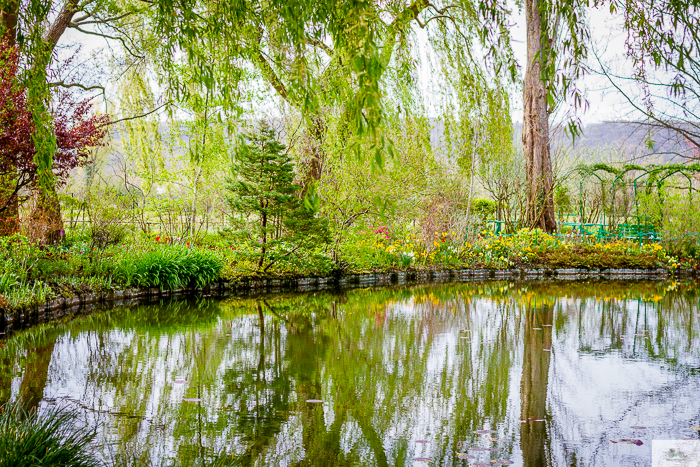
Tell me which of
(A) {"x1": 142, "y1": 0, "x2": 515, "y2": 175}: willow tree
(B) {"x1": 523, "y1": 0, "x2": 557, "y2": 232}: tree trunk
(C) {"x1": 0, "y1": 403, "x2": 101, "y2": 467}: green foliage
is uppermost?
(B) {"x1": 523, "y1": 0, "x2": 557, "y2": 232}: tree trunk

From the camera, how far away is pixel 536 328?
6.85 metres

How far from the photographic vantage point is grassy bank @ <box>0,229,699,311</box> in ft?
25.7

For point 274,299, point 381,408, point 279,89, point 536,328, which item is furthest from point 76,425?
point 279,89

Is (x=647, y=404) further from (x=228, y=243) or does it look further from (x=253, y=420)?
(x=228, y=243)

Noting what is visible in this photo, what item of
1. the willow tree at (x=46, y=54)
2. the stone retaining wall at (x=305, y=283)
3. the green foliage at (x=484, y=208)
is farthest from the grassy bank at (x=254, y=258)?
the green foliage at (x=484, y=208)

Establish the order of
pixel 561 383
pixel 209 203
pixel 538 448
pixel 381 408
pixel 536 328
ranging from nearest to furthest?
pixel 538 448
pixel 381 408
pixel 561 383
pixel 536 328
pixel 209 203

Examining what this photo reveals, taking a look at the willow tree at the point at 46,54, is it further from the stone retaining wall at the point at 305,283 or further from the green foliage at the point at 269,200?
the green foliage at the point at 269,200

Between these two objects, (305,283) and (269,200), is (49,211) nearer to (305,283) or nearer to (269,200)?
(269,200)

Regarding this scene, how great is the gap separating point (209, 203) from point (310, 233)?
11.4 feet

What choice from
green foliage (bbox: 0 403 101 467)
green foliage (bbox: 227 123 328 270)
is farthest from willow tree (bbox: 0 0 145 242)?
green foliage (bbox: 227 123 328 270)

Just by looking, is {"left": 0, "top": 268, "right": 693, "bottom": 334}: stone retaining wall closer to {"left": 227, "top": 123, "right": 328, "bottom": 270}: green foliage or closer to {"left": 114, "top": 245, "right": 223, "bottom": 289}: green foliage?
Answer: {"left": 114, "top": 245, "right": 223, "bottom": 289}: green foliage

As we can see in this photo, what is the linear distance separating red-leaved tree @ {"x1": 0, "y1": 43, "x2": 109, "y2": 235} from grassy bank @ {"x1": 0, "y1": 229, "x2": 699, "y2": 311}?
2.60 feet

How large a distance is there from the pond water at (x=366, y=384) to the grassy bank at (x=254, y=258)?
1.12 metres

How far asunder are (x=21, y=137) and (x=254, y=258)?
4462mm
